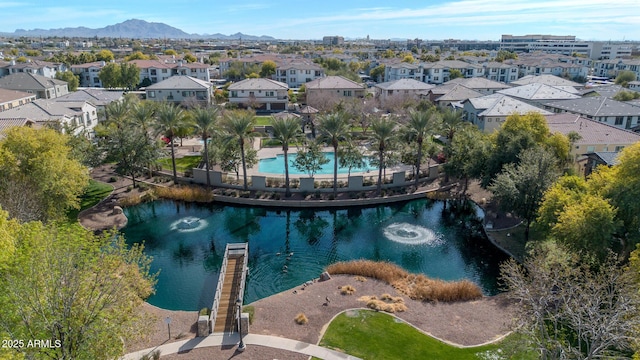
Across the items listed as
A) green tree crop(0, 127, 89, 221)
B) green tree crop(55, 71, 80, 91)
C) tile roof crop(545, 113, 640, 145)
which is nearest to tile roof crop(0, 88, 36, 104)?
green tree crop(55, 71, 80, 91)

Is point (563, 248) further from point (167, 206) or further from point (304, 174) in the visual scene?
point (167, 206)

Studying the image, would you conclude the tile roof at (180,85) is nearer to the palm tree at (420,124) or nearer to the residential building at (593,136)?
the palm tree at (420,124)

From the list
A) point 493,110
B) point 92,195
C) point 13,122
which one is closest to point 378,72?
point 493,110

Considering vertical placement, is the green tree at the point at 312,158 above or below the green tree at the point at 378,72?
below

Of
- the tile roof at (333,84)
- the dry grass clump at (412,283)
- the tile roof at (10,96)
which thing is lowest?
the dry grass clump at (412,283)

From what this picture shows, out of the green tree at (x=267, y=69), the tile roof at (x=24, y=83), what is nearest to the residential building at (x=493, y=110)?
the green tree at (x=267, y=69)

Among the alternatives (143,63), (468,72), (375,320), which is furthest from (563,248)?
(143,63)
